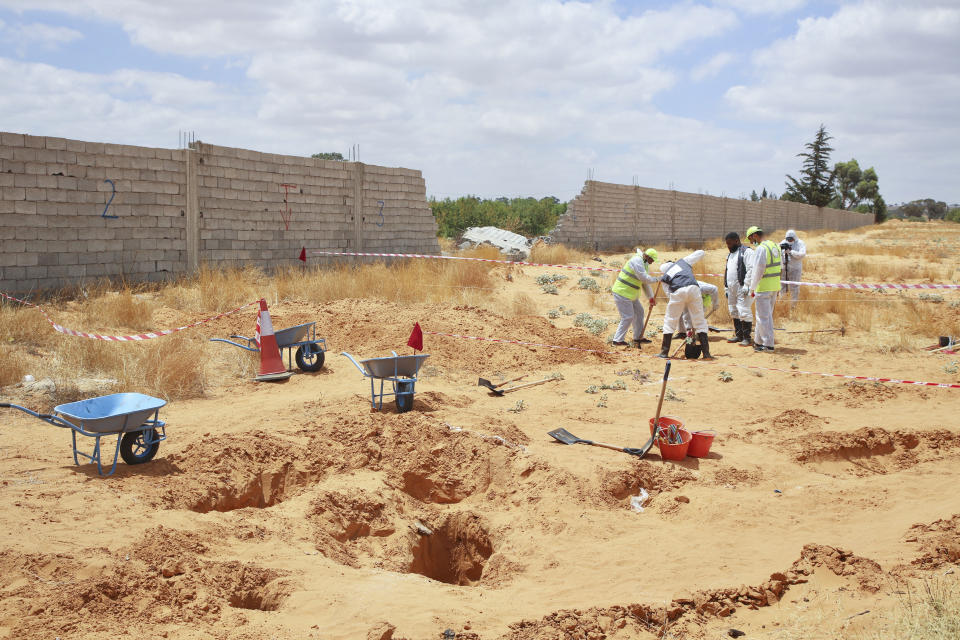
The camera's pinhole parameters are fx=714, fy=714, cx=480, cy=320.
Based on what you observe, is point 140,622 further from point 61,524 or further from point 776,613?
point 776,613

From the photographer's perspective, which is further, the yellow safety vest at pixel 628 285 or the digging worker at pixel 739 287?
the digging worker at pixel 739 287

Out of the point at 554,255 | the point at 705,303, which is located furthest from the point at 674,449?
the point at 554,255

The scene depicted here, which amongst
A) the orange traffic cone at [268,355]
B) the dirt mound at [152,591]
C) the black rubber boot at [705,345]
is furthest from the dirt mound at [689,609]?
the black rubber boot at [705,345]

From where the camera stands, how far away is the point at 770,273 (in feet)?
37.9

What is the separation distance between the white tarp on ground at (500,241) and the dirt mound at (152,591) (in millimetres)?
18919

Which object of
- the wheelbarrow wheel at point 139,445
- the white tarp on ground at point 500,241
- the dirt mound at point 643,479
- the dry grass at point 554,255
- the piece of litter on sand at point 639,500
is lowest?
the piece of litter on sand at point 639,500

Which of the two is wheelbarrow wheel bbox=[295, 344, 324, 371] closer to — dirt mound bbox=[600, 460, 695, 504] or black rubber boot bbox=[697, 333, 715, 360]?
dirt mound bbox=[600, 460, 695, 504]

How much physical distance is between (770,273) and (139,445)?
9.60 m

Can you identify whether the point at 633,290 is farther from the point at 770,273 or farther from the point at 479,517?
the point at 479,517

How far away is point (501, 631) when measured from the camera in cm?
380

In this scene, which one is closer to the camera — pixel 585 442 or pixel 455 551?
pixel 455 551

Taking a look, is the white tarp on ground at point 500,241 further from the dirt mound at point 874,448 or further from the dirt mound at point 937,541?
the dirt mound at point 937,541

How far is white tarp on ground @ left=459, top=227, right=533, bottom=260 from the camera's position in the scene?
23500mm

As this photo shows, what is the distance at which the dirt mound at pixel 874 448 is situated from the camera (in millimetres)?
6910
